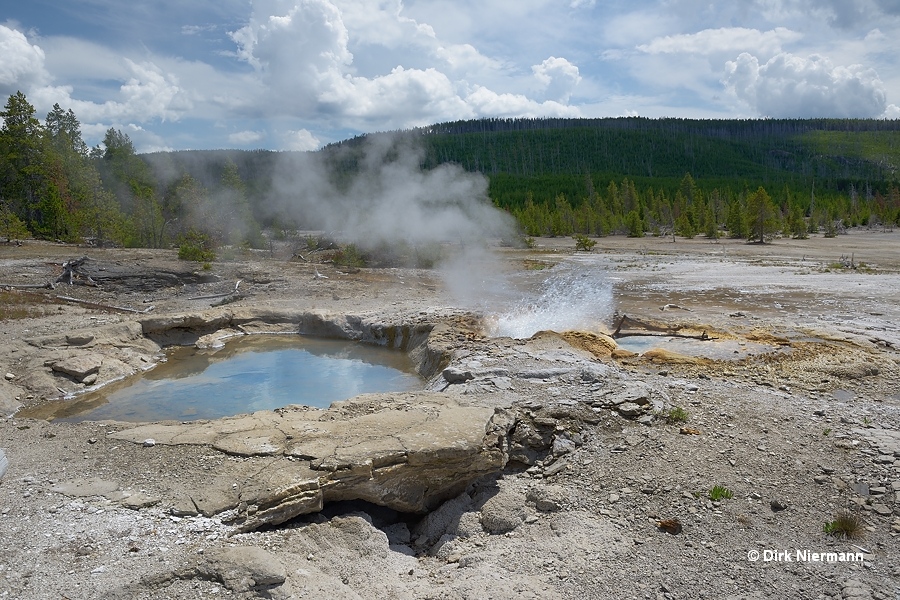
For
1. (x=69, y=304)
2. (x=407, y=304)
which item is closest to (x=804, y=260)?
(x=407, y=304)

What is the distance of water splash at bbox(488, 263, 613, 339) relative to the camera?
39.1ft

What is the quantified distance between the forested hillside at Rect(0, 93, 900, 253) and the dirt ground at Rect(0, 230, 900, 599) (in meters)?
18.2

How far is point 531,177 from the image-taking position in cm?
9106

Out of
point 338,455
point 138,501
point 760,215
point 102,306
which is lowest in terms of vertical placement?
point 138,501

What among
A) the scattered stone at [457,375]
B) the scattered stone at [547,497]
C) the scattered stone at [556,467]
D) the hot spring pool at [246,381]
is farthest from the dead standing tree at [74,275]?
A: the scattered stone at [547,497]

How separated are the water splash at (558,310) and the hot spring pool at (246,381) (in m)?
2.43

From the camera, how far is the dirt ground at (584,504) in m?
4.29

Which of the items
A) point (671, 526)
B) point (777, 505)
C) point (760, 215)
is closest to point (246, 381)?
point (671, 526)

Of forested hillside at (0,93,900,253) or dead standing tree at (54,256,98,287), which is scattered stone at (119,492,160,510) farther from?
forested hillside at (0,93,900,253)

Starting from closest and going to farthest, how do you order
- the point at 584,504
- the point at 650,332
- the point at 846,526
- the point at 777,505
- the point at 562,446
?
the point at 846,526, the point at 777,505, the point at 584,504, the point at 562,446, the point at 650,332

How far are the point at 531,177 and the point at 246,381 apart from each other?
85.0 metres

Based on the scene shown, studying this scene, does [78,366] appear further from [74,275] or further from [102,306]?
[74,275]

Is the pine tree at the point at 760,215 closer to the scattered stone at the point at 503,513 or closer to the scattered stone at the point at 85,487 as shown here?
the scattered stone at the point at 503,513

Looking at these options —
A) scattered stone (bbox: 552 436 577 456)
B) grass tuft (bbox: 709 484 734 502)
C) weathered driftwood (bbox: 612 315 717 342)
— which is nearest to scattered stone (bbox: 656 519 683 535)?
grass tuft (bbox: 709 484 734 502)
